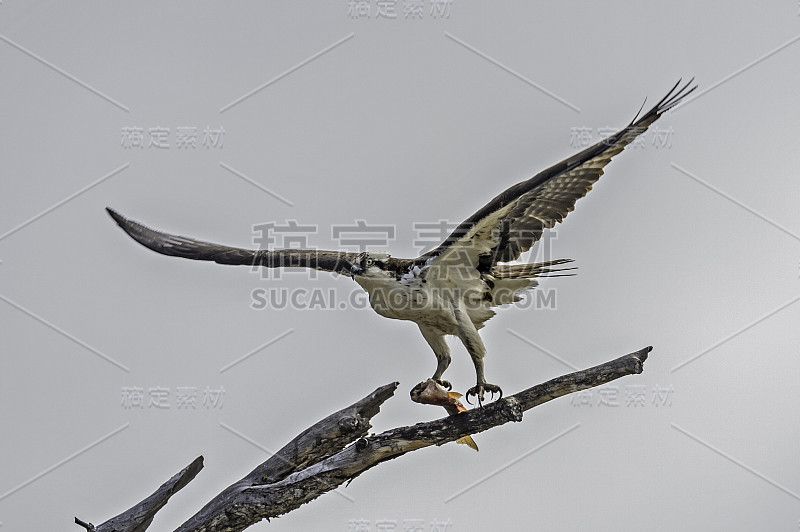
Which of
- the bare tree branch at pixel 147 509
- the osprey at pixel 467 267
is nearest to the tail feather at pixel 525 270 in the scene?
the osprey at pixel 467 267

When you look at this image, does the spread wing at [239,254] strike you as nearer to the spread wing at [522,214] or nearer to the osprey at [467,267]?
the osprey at [467,267]

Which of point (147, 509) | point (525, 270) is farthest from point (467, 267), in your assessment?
point (147, 509)

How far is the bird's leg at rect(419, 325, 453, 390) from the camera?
13.9 feet

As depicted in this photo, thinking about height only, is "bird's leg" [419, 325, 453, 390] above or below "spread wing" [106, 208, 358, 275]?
below

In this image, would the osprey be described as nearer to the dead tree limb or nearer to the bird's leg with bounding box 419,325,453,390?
the bird's leg with bounding box 419,325,453,390

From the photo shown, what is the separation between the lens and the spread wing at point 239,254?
426 centimetres

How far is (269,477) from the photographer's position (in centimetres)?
407

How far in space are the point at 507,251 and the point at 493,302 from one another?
0.91ft

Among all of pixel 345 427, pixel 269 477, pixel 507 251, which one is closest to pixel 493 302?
pixel 507 251

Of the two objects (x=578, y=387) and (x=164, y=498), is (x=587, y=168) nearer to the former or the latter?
(x=578, y=387)

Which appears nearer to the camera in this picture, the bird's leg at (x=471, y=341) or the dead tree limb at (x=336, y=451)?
the dead tree limb at (x=336, y=451)

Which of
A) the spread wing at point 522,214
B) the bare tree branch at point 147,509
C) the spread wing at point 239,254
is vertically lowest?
the bare tree branch at point 147,509

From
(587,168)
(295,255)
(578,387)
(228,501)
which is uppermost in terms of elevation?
(587,168)

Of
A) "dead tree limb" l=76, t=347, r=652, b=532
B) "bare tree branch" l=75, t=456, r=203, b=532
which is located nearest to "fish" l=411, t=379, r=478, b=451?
"dead tree limb" l=76, t=347, r=652, b=532
